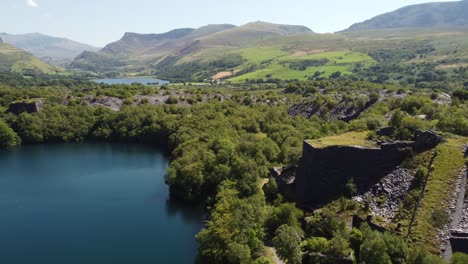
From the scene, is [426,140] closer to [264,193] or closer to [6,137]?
[264,193]

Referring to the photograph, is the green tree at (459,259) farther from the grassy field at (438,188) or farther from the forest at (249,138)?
the grassy field at (438,188)

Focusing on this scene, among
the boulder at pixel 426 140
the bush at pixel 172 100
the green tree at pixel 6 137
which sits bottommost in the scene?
the green tree at pixel 6 137

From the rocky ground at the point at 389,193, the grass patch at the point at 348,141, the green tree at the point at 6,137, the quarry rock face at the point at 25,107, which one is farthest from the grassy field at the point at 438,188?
the quarry rock face at the point at 25,107

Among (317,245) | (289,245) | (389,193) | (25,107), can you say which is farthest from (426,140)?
(25,107)

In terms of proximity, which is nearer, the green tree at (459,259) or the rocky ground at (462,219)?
the green tree at (459,259)

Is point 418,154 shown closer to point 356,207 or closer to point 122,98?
point 356,207

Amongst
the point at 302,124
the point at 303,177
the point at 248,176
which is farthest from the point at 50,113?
the point at 303,177
